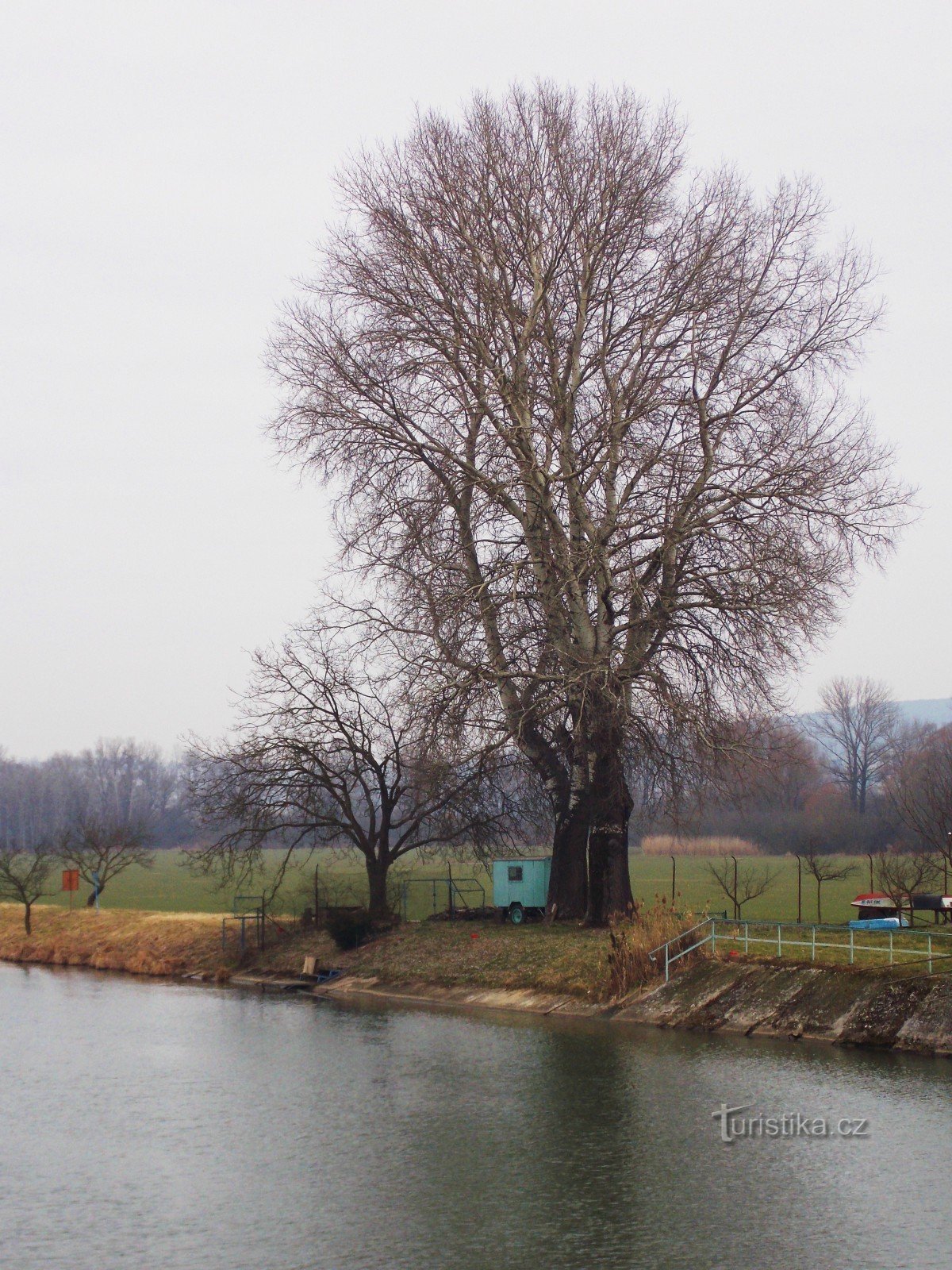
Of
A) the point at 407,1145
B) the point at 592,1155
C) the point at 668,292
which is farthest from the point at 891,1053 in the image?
the point at 668,292

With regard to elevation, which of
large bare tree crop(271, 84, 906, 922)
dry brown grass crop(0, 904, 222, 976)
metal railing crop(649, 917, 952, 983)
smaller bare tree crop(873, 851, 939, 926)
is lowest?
dry brown grass crop(0, 904, 222, 976)

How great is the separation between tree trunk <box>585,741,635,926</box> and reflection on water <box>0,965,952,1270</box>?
731 centimetres

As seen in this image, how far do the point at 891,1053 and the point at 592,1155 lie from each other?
7.89 metres

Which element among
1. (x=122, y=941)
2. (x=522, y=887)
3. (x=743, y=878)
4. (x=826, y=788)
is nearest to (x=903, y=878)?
(x=522, y=887)

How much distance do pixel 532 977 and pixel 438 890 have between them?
27.9 metres

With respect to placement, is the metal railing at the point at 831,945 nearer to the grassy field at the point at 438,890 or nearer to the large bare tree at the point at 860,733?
the grassy field at the point at 438,890

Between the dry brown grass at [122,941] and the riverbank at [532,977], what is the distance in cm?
7

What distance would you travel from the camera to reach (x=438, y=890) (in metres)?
59.8

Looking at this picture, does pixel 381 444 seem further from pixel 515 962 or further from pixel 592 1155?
pixel 592 1155

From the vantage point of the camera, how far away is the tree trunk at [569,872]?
3669 centimetres

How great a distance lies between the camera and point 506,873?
131ft

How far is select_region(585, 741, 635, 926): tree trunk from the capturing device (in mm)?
35094

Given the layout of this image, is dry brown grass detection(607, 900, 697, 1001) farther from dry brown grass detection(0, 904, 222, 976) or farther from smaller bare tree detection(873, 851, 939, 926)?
dry brown grass detection(0, 904, 222, 976)

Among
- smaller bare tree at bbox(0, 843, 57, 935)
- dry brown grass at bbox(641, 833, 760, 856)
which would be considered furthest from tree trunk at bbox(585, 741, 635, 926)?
dry brown grass at bbox(641, 833, 760, 856)
